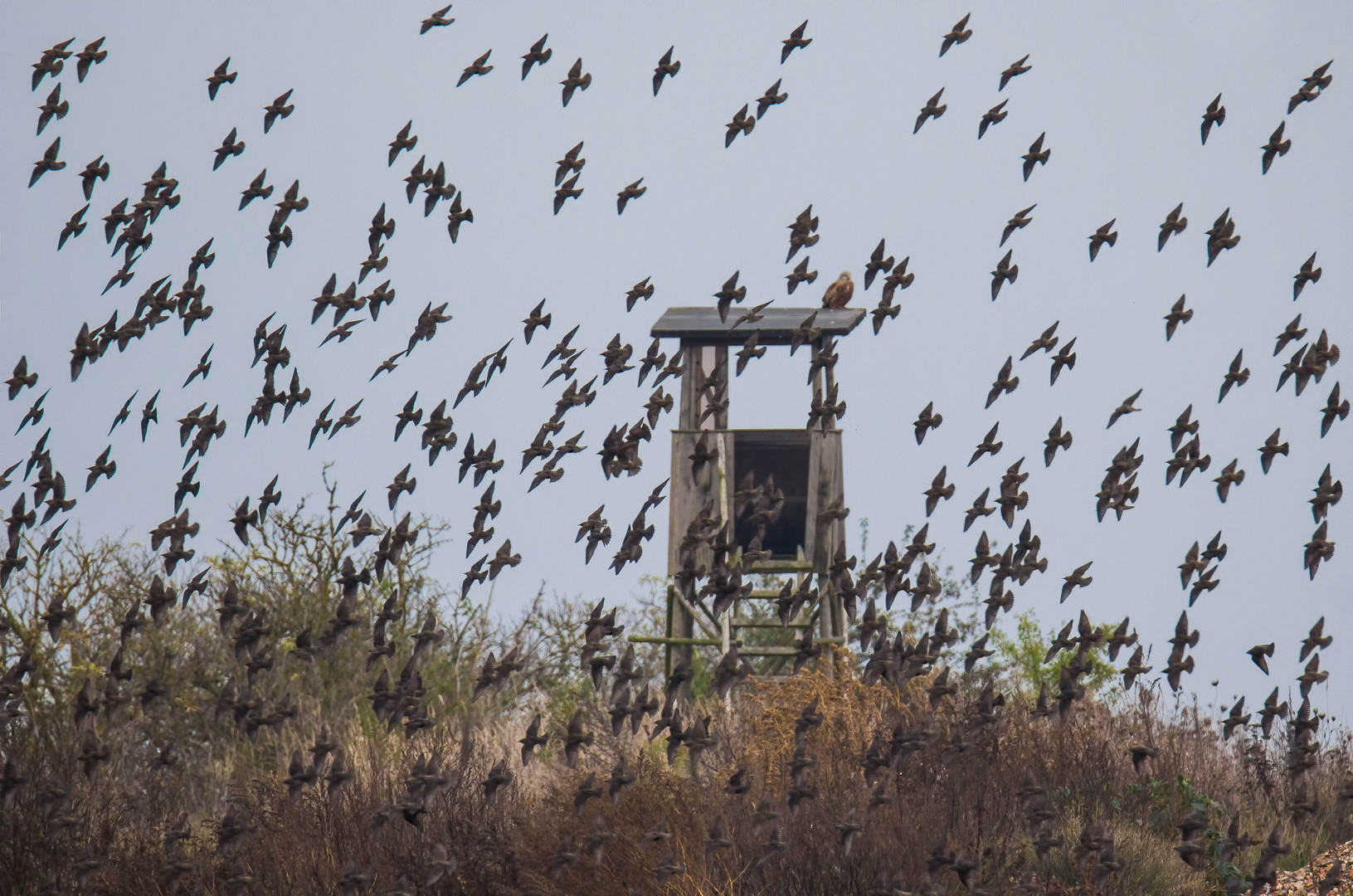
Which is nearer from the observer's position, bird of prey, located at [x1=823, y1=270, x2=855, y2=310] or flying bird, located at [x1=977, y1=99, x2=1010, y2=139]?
flying bird, located at [x1=977, y1=99, x2=1010, y2=139]

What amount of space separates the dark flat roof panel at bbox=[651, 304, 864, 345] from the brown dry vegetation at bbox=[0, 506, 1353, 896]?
5525 millimetres

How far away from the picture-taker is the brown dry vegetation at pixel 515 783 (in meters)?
14.9

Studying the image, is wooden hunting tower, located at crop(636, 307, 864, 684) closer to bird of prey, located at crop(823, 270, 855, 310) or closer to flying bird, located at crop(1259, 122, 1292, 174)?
bird of prey, located at crop(823, 270, 855, 310)

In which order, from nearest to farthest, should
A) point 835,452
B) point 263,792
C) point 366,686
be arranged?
1. point 263,792
2. point 835,452
3. point 366,686

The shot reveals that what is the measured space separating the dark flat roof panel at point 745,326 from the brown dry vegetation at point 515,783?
5.53 meters

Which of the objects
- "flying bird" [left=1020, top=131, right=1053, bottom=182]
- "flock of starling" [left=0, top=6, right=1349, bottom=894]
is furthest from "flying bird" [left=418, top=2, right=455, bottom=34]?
"flying bird" [left=1020, top=131, right=1053, bottom=182]

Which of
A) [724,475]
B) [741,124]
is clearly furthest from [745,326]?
[741,124]

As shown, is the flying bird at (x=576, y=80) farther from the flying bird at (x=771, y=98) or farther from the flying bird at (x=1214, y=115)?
the flying bird at (x=1214, y=115)

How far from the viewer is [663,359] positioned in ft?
60.4

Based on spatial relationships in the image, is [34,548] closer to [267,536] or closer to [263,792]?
[267,536]

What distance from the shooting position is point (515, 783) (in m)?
17.9

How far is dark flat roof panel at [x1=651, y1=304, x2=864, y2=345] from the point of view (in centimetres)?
2262

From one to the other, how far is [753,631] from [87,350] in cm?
1850

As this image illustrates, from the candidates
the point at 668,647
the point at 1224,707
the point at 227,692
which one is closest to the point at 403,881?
the point at 227,692
